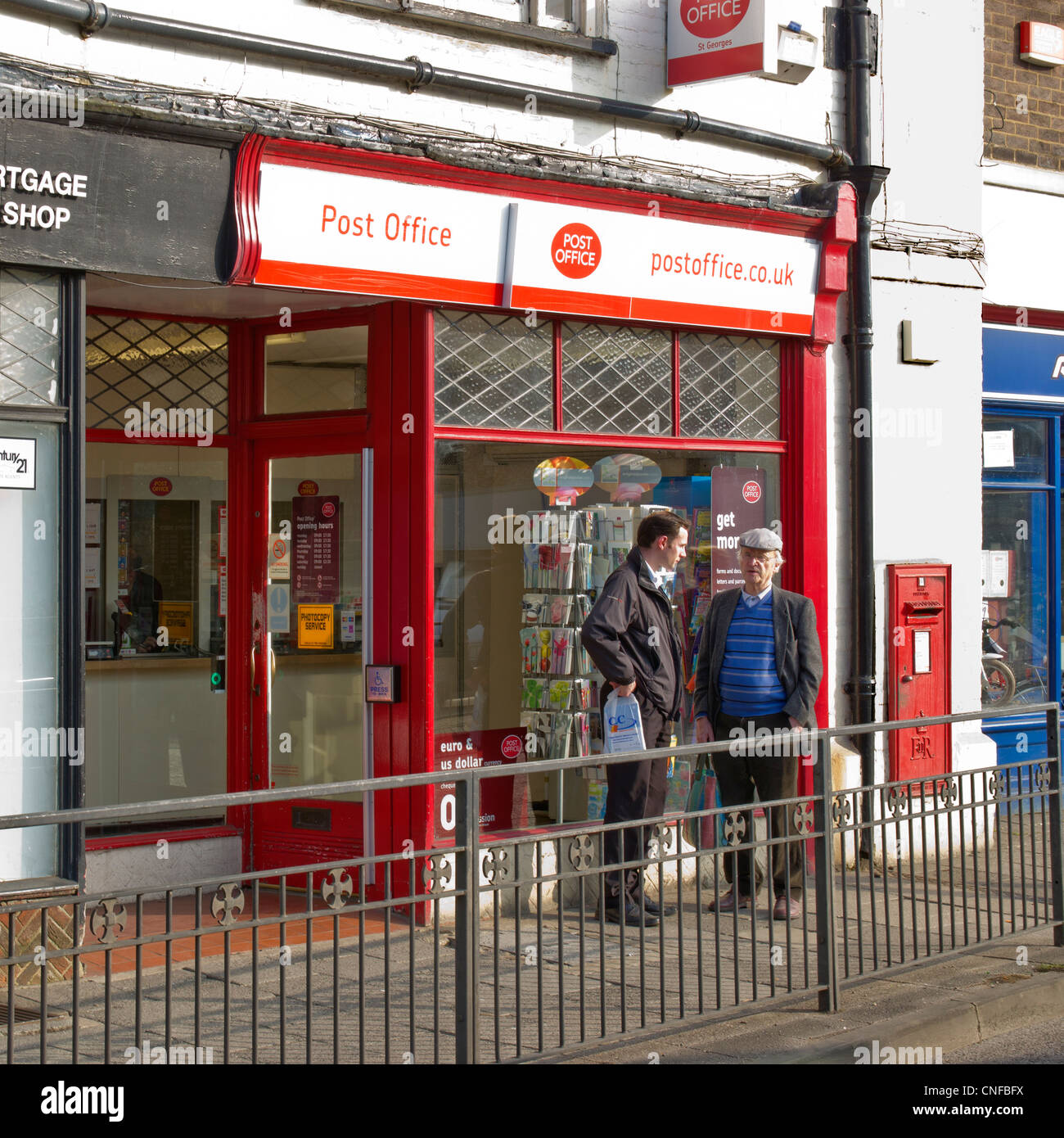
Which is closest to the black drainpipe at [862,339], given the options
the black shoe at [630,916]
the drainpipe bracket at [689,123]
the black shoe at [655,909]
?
the drainpipe bracket at [689,123]

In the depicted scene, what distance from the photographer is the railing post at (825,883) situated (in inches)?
227

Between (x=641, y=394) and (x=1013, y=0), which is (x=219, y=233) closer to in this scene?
(x=641, y=394)

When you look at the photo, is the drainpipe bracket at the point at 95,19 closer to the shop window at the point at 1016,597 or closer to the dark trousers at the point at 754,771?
the dark trousers at the point at 754,771

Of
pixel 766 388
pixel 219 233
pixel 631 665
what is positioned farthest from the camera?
pixel 766 388

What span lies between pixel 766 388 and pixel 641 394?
1035 millimetres

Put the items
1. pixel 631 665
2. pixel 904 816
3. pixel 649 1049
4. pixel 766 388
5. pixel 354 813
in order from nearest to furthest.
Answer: pixel 649 1049 < pixel 904 816 < pixel 631 665 < pixel 354 813 < pixel 766 388

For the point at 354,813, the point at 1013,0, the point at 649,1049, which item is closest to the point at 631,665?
the point at 354,813

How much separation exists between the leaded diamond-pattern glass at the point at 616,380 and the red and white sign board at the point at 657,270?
0.60ft

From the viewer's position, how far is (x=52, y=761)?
21.3 ft

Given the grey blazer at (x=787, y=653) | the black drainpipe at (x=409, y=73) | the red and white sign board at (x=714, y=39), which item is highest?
the red and white sign board at (x=714, y=39)

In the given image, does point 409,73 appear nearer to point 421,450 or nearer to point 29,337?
point 421,450

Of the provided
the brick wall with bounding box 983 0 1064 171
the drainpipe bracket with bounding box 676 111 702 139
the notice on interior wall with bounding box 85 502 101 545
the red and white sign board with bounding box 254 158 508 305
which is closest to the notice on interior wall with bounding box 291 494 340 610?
the notice on interior wall with bounding box 85 502 101 545

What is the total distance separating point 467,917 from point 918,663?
18.6 feet

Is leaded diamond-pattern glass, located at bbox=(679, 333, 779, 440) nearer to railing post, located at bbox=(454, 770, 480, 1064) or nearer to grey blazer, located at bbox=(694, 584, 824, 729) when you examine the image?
grey blazer, located at bbox=(694, 584, 824, 729)
